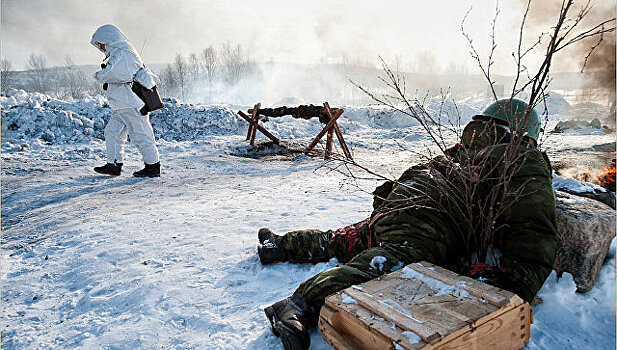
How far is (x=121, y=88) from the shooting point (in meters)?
5.22

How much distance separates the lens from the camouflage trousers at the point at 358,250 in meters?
1.87

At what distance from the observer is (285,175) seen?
6.65 meters

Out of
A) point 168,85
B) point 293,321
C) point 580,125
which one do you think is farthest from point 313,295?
point 168,85

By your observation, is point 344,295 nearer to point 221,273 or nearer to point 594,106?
point 221,273

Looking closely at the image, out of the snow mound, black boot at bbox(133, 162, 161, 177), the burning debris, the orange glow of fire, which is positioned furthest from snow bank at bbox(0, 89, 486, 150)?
the burning debris

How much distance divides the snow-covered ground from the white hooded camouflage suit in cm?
64

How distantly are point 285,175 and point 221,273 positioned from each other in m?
4.06

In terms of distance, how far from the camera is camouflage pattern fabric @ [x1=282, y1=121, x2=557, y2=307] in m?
1.88

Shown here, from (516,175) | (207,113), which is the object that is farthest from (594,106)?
(516,175)

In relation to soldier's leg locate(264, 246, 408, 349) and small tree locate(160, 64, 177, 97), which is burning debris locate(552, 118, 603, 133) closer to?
soldier's leg locate(264, 246, 408, 349)

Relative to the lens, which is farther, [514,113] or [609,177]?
[609,177]

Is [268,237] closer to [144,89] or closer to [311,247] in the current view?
[311,247]

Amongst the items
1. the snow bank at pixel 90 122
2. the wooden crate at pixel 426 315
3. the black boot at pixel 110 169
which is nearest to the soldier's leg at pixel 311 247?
the wooden crate at pixel 426 315

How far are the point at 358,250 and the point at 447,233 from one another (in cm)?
67
